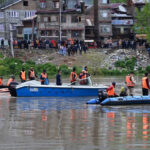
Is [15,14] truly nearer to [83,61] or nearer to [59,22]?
[59,22]

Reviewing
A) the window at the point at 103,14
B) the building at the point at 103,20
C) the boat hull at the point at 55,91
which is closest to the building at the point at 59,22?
the building at the point at 103,20

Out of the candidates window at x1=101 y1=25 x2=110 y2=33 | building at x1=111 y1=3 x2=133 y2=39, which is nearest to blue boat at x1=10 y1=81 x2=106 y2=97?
window at x1=101 y1=25 x2=110 y2=33

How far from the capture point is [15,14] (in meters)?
89.9

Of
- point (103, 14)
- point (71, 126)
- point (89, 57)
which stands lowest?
point (71, 126)

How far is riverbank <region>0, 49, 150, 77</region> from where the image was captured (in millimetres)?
63850

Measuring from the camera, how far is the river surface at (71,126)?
54.4ft

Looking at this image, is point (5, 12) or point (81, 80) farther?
point (5, 12)

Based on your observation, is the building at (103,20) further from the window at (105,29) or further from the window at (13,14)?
the window at (13,14)

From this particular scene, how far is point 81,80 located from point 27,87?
10.1ft

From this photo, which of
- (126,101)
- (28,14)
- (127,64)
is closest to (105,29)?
(28,14)

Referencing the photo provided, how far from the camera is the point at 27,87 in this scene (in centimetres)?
3152

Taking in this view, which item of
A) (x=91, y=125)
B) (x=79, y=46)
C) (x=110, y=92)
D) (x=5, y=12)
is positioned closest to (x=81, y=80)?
(x=110, y=92)

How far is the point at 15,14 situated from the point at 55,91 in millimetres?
59882

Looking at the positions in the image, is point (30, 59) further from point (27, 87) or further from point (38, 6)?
point (27, 87)
